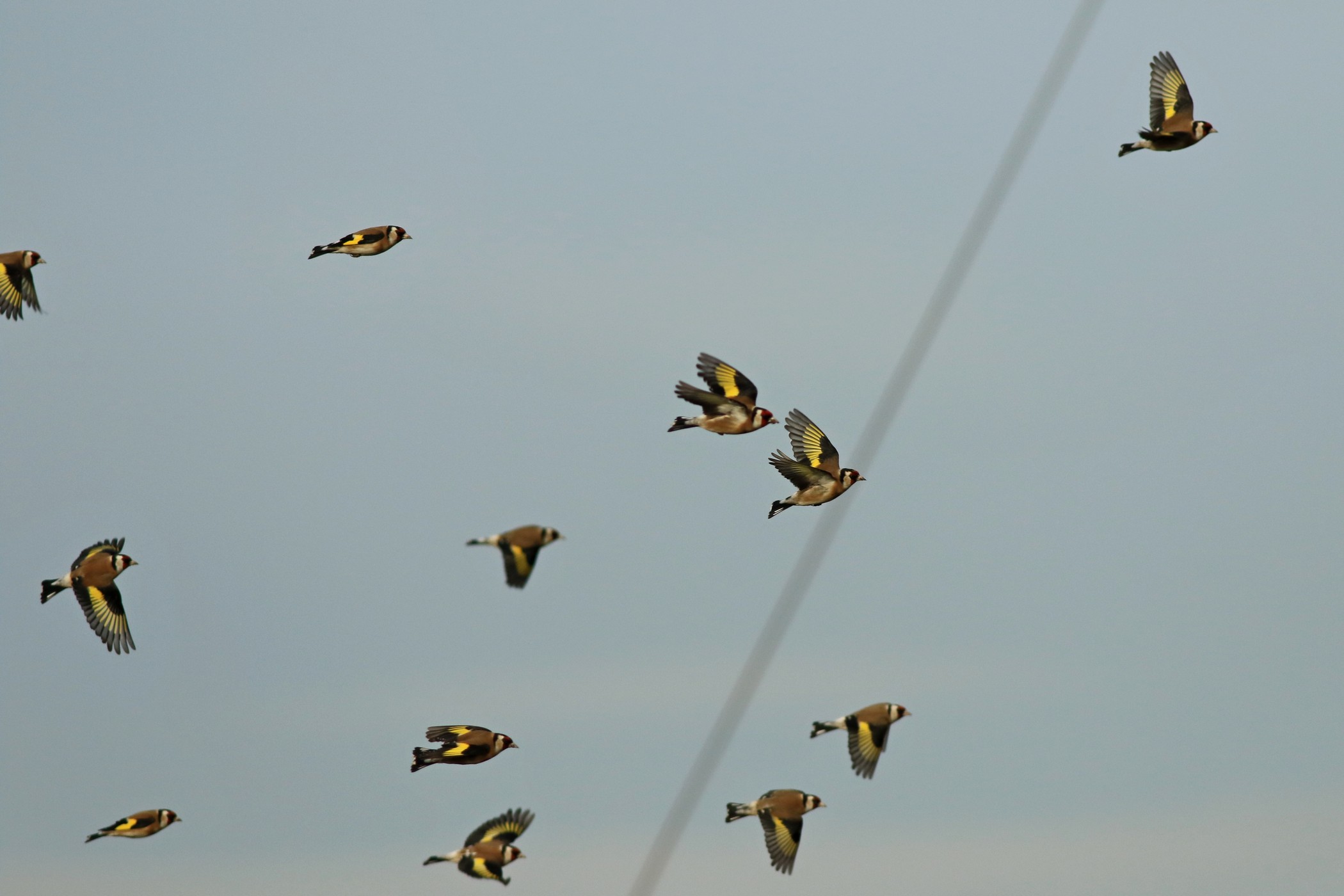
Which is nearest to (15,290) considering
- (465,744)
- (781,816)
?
(465,744)

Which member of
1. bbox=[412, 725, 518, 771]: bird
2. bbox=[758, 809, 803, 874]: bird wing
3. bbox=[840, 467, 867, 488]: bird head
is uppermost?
bbox=[840, 467, 867, 488]: bird head

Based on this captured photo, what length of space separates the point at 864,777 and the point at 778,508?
3412 mm

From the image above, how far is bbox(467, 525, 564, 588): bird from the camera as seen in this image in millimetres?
17688

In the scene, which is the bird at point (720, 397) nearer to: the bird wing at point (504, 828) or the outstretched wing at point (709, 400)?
the outstretched wing at point (709, 400)

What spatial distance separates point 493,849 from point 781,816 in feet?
11.2

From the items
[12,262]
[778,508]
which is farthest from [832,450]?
[12,262]

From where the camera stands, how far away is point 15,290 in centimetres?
2141

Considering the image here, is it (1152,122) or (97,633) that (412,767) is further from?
(1152,122)

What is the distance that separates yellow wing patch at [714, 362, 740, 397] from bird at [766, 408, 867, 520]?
1.20 meters

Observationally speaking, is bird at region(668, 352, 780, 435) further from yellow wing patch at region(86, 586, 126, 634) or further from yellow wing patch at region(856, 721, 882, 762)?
yellow wing patch at region(86, 586, 126, 634)

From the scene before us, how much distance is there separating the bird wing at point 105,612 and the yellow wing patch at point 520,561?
5.90m

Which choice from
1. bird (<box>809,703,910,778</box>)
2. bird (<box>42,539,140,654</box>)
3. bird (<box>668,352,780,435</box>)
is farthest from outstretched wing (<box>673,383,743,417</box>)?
bird (<box>42,539,140,654</box>)

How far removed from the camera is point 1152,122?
21.6m

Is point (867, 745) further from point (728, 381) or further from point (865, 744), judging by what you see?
point (728, 381)
